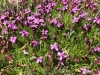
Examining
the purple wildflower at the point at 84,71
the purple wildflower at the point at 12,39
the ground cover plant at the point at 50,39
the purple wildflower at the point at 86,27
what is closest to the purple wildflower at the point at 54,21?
the ground cover plant at the point at 50,39

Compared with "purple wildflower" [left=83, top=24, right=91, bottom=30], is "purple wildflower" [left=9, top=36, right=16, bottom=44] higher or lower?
lower

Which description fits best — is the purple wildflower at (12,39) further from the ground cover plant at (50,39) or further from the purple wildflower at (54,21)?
the purple wildflower at (54,21)

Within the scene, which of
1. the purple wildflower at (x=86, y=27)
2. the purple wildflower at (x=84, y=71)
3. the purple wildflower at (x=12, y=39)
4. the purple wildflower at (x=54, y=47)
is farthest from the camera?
the purple wildflower at (x=86, y=27)

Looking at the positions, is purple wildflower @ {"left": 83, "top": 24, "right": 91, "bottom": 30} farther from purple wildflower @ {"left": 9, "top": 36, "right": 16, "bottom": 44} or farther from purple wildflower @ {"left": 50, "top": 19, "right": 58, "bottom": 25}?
purple wildflower @ {"left": 9, "top": 36, "right": 16, "bottom": 44}

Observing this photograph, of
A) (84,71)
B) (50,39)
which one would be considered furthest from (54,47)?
(84,71)

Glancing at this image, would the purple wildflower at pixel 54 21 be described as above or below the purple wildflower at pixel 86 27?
above

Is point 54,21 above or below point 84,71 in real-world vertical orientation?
above

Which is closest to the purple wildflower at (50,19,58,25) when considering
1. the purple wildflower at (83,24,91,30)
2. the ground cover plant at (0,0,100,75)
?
the ground cover plant at (0,0,100,75)

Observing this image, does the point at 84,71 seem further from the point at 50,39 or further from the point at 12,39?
the point at 12,39

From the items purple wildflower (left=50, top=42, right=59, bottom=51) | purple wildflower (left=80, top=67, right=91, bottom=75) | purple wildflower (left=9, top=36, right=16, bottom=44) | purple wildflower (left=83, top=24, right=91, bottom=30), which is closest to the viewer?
purple wildflower (left=80, top=67, right=91, bottom=75)
